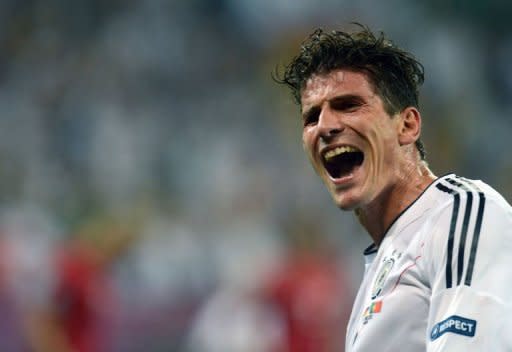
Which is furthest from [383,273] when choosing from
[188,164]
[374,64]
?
[188,164]

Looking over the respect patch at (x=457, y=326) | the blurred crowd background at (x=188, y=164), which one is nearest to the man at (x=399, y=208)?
the respect patch at (x=457, y=326)

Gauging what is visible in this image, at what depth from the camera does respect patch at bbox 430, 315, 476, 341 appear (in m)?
1.81

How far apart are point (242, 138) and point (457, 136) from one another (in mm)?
1820

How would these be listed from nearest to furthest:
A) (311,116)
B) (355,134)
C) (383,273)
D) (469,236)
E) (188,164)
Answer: (469,236) < (383,273) < (355,134) < (311,116) < (188,164)

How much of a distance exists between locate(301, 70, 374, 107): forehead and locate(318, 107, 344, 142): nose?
5 cm

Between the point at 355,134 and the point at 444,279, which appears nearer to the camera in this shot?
the point at 444,279

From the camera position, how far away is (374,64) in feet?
8.41

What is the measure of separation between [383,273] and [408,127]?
1.67 ft

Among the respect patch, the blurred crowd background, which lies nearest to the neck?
the respect patch

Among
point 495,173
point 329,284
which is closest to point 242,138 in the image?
point 329,284

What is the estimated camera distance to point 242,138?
7.29 m

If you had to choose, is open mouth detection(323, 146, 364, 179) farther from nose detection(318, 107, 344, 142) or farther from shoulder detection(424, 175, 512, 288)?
shoulder detection(424, 175, 512, 288)

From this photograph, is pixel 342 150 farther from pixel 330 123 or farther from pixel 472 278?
pixel 472 278

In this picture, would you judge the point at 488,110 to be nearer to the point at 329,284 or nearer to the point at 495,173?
the point at 495,173
